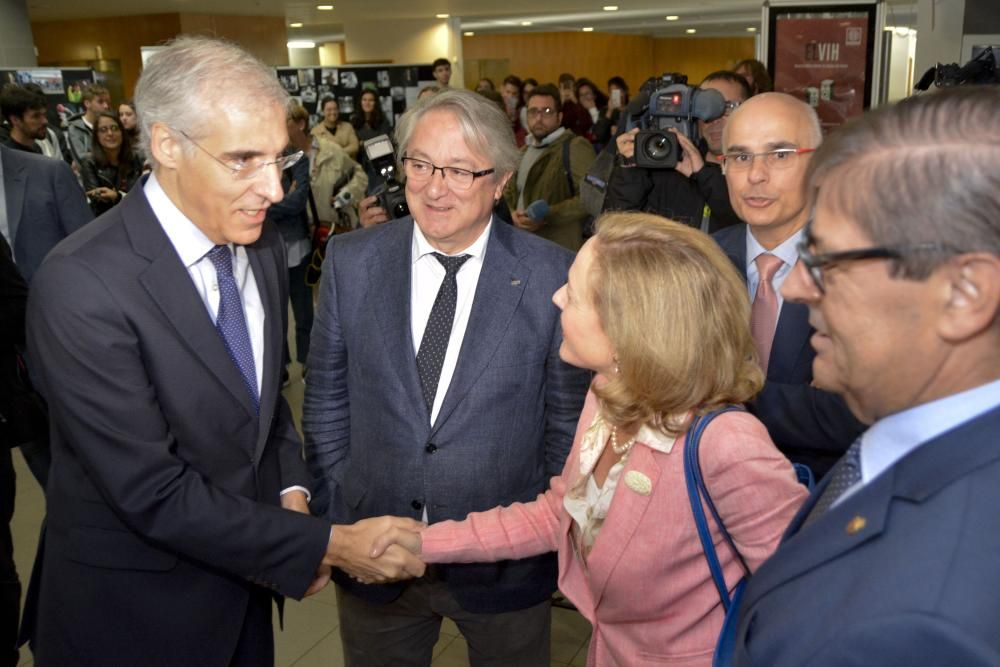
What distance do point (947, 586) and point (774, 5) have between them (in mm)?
5566

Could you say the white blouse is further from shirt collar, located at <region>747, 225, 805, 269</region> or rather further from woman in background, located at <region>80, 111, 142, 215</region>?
woman in background, located at <region>80, 111, 142, 215</region>

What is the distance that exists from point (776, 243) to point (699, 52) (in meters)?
28.2

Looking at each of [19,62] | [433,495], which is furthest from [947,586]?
[19,62]

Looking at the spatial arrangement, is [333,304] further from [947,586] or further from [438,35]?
[438,35]

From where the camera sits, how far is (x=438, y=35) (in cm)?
1827

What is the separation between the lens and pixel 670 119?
10.7ft

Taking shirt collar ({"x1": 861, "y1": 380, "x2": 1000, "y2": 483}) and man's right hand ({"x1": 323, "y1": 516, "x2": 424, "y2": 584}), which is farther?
man's right hand ({"x1": 323, "y1": 516, "x2": 424, "y2": 584})

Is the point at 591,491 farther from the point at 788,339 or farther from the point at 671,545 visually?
the point at 788,339

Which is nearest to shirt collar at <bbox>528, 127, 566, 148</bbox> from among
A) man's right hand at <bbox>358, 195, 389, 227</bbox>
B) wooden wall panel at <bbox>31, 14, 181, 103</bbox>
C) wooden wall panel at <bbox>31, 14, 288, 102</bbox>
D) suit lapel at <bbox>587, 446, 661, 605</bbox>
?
man's right hand at <bbox>358, 195, 389, 227</bbox>

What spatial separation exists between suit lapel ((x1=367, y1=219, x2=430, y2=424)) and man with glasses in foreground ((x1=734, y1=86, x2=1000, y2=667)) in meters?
1.08

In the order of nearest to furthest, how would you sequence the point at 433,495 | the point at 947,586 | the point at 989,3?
the point at 947,586 < the point at 433,495 < the point at 989,3

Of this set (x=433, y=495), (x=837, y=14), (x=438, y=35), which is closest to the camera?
(x=433, y=495)

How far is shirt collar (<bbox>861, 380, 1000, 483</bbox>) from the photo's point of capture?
87 cm

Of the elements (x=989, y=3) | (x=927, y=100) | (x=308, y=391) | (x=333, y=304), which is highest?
(x=989, y=3)
